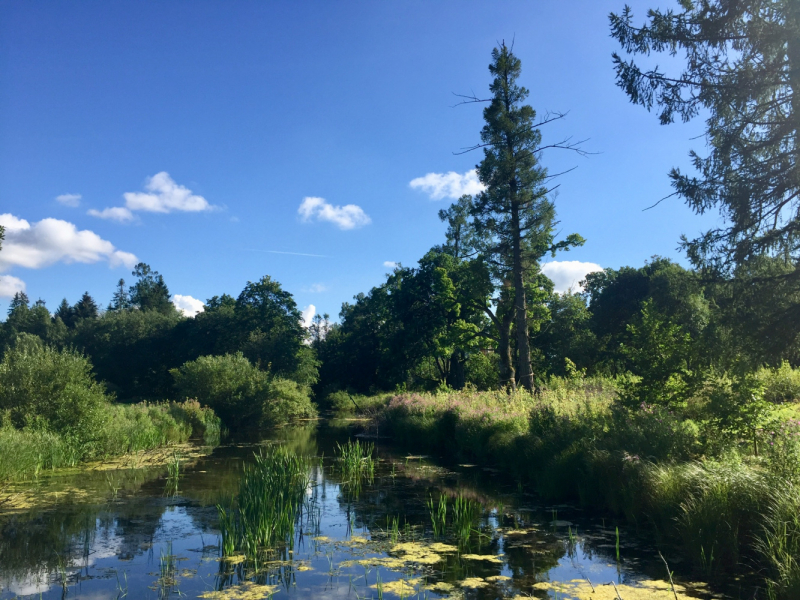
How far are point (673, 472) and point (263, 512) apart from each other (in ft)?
19.5

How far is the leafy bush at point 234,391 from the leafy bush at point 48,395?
12.6 meters

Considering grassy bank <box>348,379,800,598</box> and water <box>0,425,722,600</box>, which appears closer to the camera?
grassy bank <box>348,379,800,598</box>

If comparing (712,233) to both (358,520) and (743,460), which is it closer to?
(743,460)

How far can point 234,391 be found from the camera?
1156 inches

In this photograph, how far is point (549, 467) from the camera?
11.1 meters

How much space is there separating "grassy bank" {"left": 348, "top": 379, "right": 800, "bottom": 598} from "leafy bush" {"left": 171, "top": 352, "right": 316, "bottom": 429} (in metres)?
17.8

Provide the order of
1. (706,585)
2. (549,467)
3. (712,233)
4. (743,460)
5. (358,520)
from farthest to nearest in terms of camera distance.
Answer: (549,467) → (712,233) → (358,520) → (743,460) → (706,585)

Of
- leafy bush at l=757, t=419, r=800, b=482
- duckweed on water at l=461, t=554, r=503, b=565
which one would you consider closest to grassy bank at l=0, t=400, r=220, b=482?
duckweed on water at l=461, t=554, r=503, b=565

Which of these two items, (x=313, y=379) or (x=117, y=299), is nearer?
(x=313, y=379)

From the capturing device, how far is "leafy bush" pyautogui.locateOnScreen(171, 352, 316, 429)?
2909cm

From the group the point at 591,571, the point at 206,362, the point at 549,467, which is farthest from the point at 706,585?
the point at 206,362

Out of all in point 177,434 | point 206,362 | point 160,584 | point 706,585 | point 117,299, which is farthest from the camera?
point 117,299

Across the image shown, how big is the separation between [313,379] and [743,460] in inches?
1525

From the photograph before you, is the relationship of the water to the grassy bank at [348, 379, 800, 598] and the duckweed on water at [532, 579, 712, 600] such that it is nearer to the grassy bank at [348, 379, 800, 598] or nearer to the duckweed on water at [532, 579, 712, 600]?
the duckweed on water at [532, 579, 712, 600]
